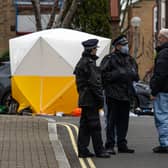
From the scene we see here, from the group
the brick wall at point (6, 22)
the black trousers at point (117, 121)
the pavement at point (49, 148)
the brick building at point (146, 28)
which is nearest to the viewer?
the pavement at point (49, 148)

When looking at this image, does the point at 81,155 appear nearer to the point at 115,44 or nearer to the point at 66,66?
the point at 115,44

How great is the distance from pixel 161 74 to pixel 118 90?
2.38ft

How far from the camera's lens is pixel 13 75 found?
20.7 meters

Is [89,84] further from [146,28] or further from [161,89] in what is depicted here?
[146,28]

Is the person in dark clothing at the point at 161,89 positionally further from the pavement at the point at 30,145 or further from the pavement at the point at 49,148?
the pavement at the point at 30,145

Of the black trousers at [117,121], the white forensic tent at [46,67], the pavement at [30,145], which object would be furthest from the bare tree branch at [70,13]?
the black trousers at [117,121]

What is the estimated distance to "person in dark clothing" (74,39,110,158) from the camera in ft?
36.2

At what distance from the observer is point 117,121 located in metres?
11.9

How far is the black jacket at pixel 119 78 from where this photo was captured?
11594mm

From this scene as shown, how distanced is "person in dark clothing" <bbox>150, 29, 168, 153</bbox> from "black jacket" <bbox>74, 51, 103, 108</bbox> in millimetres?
1045

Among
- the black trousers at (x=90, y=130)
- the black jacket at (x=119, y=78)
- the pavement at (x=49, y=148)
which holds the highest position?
the black jacket at (x=119, y=78)

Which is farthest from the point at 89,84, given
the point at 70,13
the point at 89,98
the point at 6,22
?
the point at 6,22

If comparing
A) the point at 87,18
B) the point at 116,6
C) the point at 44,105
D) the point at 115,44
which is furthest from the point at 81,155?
the point at 116,6

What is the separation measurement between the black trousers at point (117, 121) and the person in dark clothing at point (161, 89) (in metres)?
0.50
